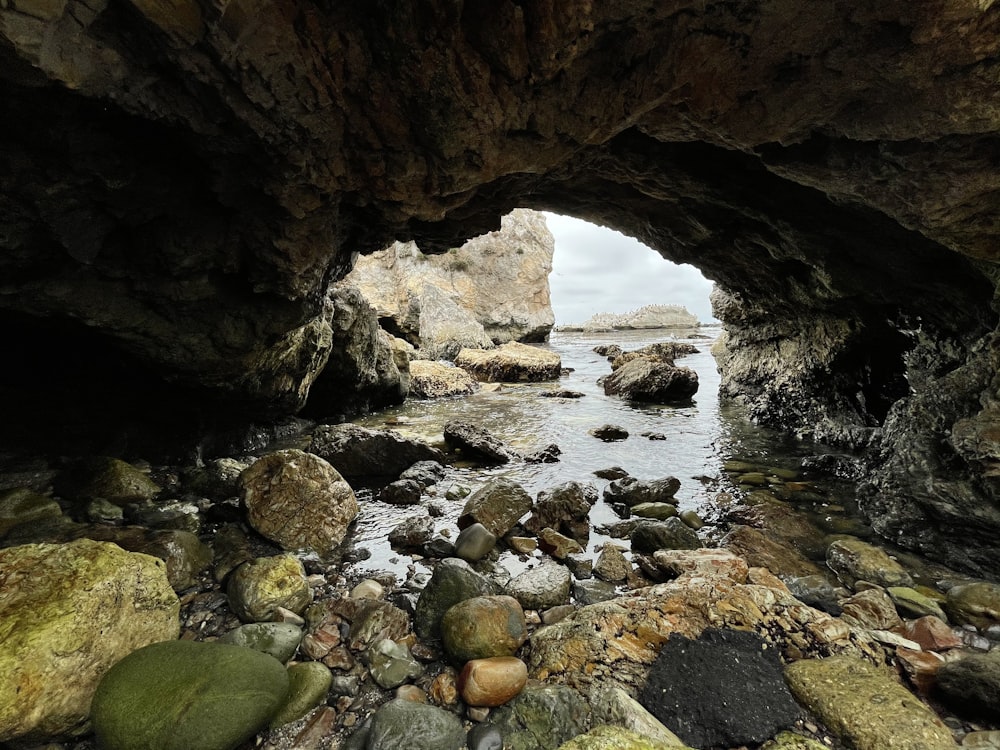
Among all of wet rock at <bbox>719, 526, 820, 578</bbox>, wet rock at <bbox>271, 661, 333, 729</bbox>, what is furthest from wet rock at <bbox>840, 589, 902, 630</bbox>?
wet rock at <bbox>271, 661, 333, 729</bbox>

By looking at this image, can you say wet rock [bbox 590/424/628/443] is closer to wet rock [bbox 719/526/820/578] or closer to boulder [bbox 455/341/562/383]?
wet rock [bbox 719/526/820/578]

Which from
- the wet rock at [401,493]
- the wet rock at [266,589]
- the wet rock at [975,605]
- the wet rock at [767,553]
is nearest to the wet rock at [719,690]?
the wet rock at [767,553]

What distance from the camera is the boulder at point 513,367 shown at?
19.8m

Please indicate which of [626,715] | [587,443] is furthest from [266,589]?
[587,443]

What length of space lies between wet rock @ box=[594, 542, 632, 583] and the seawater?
1.33 feet

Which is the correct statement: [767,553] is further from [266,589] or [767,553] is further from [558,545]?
[266,589]

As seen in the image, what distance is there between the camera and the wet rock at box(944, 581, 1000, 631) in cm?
390

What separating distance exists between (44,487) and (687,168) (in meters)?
9.21

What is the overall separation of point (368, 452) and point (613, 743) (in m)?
5.95

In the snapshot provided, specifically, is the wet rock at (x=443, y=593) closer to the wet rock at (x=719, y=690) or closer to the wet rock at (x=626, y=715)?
the wet rock at (x=626, y=715)

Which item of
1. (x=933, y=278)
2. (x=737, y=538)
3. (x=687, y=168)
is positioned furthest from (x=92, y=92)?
(x=933, y=278)

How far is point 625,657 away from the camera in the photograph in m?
3.16

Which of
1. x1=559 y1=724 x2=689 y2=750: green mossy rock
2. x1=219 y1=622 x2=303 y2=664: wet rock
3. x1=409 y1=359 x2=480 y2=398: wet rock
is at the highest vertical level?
x1=409 y1=359 x2=480 y2=398: wet rock

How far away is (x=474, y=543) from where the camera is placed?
16.2 feet
